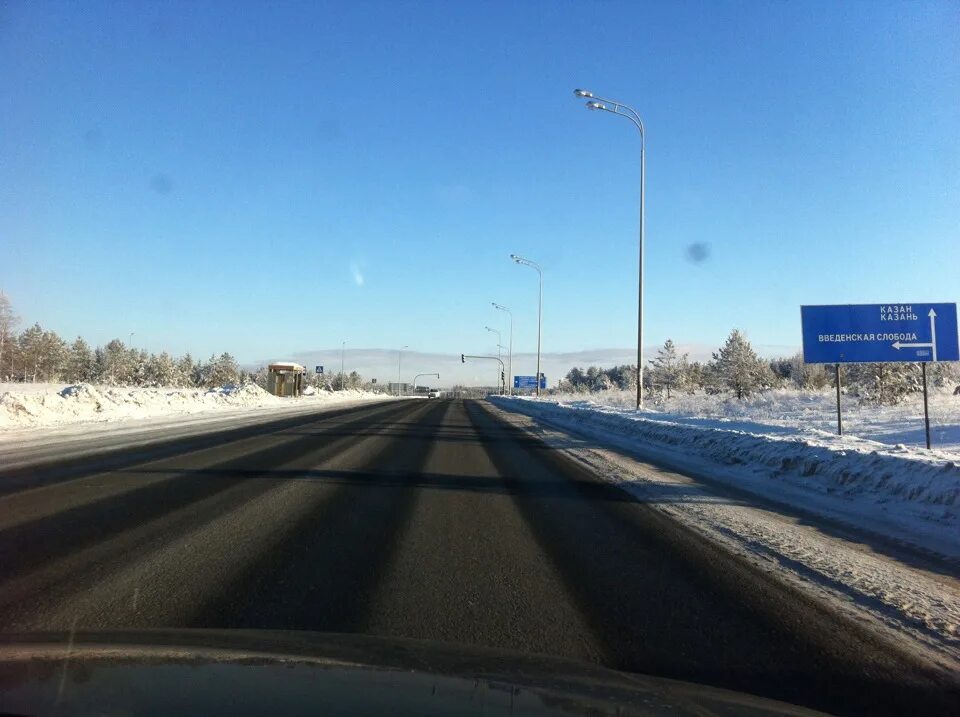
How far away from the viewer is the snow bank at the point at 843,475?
8.47 m

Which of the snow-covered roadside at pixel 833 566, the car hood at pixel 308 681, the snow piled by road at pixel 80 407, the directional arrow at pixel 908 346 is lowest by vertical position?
the snow-covered roadside at pixel 833 566

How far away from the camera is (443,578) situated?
5.84 m

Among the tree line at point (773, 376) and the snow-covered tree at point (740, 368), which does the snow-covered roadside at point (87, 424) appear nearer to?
the tree line at point (773, 376)

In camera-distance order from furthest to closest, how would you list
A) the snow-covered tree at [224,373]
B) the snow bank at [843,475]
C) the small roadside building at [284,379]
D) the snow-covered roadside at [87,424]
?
1. the snow-covered tree at [224,373]
2. the small roadside building at [284,379]
3. the snow-covered roadside at [87,424]
4. the snow bank at [843,475]

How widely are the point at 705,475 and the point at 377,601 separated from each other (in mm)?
9623

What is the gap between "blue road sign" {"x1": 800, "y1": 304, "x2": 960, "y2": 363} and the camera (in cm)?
1756

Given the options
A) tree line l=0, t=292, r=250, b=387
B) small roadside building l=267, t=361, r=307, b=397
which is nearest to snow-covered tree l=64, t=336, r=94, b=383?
tree line l=0, t=292, r=250, b=387

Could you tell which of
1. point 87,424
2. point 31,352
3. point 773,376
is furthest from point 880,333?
point 31,352

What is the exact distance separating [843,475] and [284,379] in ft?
206

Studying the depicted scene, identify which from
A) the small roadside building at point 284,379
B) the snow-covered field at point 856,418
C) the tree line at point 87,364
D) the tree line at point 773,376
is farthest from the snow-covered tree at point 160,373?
the snow-covered field at point 856,418

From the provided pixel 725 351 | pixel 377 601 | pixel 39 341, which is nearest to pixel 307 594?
pixel 377 601

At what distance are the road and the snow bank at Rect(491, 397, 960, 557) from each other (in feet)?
8.95

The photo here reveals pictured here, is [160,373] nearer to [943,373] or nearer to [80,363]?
[80,363]

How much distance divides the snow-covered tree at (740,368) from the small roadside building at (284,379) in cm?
4260
